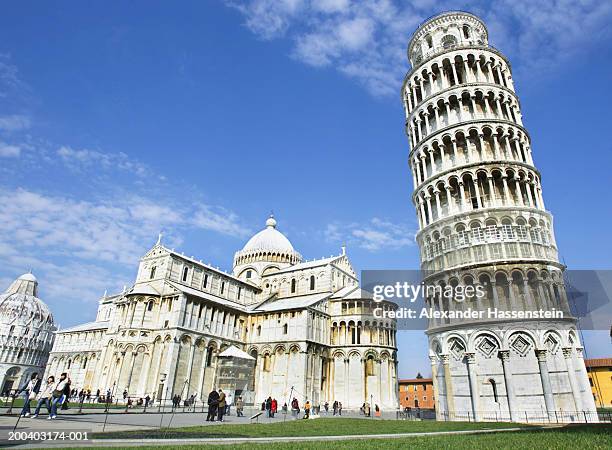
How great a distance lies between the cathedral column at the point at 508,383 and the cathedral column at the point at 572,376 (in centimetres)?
294

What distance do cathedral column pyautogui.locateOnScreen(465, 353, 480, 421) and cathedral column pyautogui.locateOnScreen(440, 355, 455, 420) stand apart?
3.92ft

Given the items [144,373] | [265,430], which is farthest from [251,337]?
[265,430]

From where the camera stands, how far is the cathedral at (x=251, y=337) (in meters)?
36.2

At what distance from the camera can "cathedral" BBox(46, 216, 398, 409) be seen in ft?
119

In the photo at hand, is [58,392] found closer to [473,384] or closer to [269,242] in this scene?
[473,384]

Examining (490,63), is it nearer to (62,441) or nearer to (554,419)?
(554,419)

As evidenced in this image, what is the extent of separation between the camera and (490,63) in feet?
94.6

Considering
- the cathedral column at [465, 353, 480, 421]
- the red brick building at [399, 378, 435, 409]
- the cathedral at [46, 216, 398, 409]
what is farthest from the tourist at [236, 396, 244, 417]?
the red brick building at [399, 378, 435, 409]

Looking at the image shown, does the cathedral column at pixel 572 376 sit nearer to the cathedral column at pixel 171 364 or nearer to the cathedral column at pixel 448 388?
the cathedral column at pixel 448 388

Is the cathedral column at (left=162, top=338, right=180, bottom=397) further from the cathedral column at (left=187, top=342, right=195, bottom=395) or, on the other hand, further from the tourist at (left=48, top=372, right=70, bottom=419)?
the tourist at (left=48, top=372, right=70, bottom=419)

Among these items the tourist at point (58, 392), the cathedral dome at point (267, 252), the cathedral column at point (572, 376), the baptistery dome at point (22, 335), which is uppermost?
the cathedral dome at point (267, 252)

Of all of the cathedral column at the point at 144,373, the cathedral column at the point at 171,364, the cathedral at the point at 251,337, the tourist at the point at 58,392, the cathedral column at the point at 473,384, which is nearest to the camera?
the tourist at the point at 58,392

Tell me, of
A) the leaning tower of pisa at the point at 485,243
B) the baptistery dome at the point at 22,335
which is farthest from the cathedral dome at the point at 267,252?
the baptistery dome at the point at 22,335

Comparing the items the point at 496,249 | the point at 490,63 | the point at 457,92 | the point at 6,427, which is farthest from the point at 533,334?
the point at 6,427
